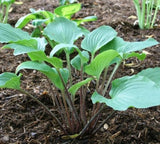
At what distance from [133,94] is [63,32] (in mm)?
471

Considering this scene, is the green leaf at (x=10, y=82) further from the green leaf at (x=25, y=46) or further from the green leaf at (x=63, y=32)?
the green leaf at (x=63, y=32)

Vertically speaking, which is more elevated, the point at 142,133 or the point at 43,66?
the point at 43,66

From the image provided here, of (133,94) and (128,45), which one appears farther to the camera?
(128,45)

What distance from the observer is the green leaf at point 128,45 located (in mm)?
A: 1048

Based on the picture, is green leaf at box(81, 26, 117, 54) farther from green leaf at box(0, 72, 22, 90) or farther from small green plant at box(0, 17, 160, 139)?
green leaf at box(0, 72, 22, 90)

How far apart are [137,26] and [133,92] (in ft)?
5.15

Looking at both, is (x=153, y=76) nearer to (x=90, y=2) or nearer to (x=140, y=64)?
(x=140, y=64)

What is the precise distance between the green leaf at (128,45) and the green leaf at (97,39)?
0.13ft

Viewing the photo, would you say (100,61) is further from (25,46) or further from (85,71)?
(25,46)

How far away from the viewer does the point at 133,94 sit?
873 mm

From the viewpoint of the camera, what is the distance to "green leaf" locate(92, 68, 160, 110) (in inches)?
32.2

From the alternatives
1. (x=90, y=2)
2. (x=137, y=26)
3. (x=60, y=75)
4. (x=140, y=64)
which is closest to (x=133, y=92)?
(x=60, y=75)

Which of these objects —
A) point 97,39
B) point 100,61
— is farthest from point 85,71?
point 97,39

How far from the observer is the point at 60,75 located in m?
1.04
